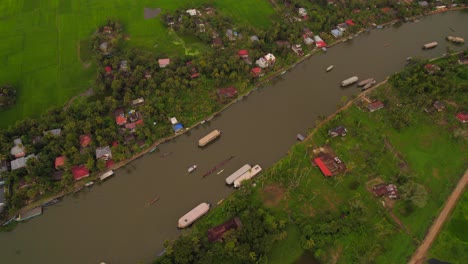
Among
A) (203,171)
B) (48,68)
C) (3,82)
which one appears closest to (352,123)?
(203,171)

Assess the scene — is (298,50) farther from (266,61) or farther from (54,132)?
(54,132)

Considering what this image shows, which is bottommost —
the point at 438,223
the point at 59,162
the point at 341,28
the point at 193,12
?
the point at 438,223

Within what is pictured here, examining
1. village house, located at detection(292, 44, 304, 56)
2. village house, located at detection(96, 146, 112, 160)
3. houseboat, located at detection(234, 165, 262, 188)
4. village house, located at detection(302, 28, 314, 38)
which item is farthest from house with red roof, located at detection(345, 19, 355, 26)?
village house, located at detection(96, 146, 112, 160)

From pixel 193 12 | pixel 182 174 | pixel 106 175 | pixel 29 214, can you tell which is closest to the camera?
pixel 29 214

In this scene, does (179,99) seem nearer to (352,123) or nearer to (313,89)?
(313,89)

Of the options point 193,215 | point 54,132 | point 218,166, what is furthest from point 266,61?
point 54,132

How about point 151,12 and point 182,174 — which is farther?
point 151,12

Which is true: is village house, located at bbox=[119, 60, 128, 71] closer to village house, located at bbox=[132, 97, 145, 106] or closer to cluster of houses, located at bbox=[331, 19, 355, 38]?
village house, located at bbox=[132, 97, 145, 106]
